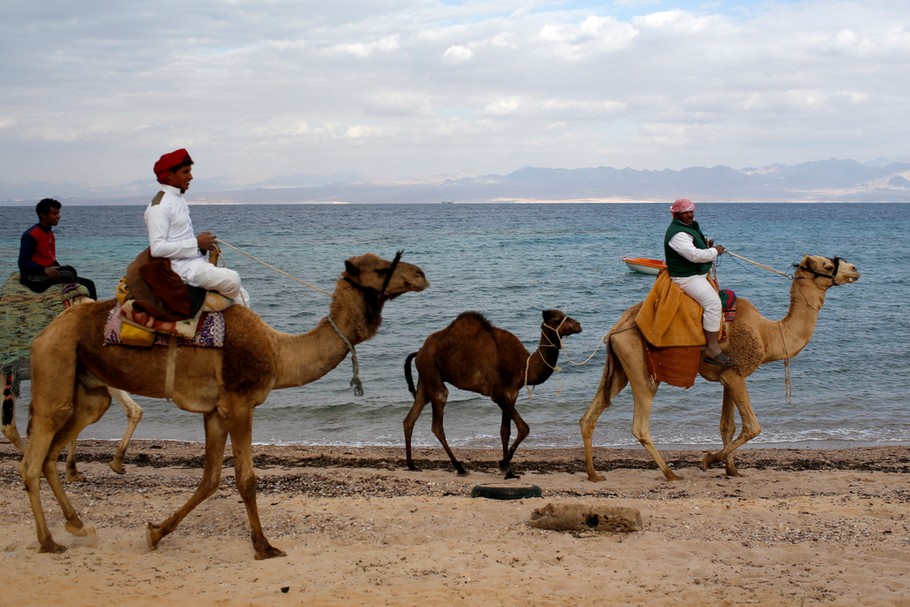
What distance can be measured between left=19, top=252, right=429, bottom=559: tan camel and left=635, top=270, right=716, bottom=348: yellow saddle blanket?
154 inches

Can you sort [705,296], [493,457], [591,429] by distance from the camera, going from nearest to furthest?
[705,296] → [591,429] → [493,457]

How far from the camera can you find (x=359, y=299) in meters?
7.25

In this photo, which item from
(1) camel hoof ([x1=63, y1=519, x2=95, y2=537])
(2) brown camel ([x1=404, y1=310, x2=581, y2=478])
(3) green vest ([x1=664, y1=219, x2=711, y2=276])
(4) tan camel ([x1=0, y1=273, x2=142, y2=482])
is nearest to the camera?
(1) camel hoof ([x1=63, y1=519, x2=95, y2=537])

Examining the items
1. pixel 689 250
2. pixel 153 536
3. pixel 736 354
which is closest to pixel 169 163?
pixel 153 536

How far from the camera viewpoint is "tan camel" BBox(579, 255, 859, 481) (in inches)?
417

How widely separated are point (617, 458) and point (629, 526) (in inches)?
188

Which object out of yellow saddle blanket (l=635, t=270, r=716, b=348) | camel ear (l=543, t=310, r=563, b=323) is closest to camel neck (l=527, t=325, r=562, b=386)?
camel ear (l=543, t=310, r=563, b=323)

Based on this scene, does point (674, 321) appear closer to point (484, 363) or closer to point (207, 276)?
point (484, 363)

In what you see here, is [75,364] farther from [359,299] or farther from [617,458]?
[617,458]

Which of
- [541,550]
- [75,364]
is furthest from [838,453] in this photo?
[75,364]

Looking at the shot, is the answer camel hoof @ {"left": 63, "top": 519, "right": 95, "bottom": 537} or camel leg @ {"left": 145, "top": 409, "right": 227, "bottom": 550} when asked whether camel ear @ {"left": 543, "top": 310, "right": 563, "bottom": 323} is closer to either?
camel leg @ {"left": 145, "top": 409, "right": 227, "bottom": 550}

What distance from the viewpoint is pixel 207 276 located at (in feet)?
22.5

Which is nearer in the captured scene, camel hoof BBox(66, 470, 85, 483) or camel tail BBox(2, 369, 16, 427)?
camel tail BBox(2, 369, 16, 427)

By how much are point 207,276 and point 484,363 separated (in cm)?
475
